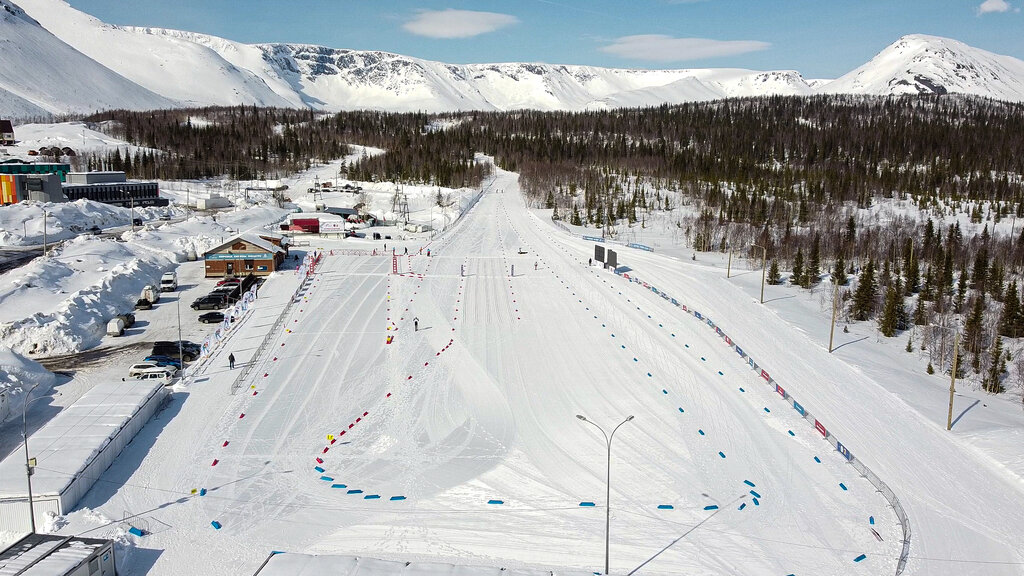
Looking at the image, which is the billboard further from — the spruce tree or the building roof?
the spruce tree

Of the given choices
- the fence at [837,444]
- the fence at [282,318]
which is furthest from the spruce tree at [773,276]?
the fence at [282,318]

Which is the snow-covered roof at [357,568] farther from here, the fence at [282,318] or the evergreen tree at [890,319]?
the evergreen tree at [890,319]

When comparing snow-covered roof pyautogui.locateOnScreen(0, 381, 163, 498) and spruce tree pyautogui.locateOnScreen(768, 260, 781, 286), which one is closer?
snow-covered roof pyautogui.locateOnScreen(0, 381, 163, 498)

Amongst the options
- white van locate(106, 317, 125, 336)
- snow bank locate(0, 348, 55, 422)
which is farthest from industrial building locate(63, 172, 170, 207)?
snow bank locate(0, 348, 55, 422)

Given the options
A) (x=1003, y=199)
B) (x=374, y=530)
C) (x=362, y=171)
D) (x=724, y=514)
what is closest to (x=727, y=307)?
(x=724, y=514)

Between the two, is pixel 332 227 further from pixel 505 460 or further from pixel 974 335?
pixel 974 335

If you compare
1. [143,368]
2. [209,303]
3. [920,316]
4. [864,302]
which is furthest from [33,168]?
[920,316]

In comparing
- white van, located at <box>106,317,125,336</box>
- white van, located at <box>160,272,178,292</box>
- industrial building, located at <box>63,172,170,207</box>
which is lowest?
white van, located at <box>106,317,125,336</box>
